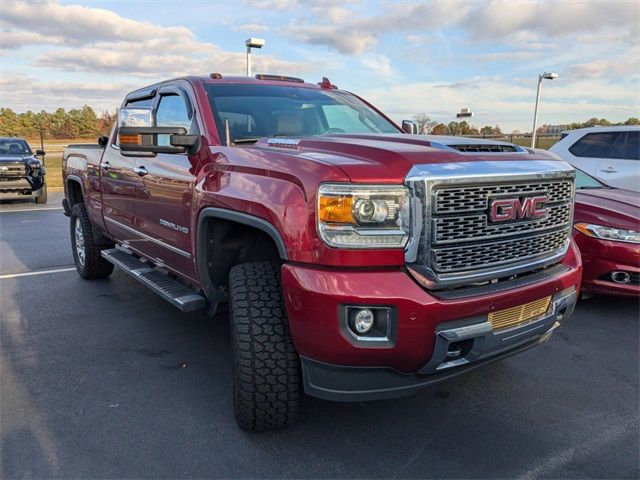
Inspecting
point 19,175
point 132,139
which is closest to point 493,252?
point 132,139

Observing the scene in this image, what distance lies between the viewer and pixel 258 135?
3.48 meters

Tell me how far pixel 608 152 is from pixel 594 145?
25cm

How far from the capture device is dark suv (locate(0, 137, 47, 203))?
1264 cm

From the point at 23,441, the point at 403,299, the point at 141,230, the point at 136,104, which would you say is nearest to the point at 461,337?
the point at 403,299

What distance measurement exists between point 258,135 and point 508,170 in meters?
1.70

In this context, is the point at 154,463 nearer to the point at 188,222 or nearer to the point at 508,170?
the point at 188,222

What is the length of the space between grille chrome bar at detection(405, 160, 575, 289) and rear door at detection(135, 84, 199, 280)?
64.1 inches

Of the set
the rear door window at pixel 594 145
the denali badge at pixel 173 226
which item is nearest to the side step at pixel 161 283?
the denali badge at pixel 173 226

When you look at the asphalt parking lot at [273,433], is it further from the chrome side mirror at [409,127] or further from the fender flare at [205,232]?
the chrome side mirror at [409,127]

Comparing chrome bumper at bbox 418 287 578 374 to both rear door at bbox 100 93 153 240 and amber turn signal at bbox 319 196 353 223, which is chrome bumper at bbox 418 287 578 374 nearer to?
amber turn signal at bbox 319 196 353 223

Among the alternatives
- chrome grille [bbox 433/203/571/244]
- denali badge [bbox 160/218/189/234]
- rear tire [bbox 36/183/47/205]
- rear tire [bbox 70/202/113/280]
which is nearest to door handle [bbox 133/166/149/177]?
denali badge [bbox 160/218/189/234]

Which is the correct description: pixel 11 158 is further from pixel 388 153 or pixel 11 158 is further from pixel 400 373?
pixel 400 373

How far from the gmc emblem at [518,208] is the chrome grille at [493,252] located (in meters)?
0.13

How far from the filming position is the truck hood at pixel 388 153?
2311 mm
